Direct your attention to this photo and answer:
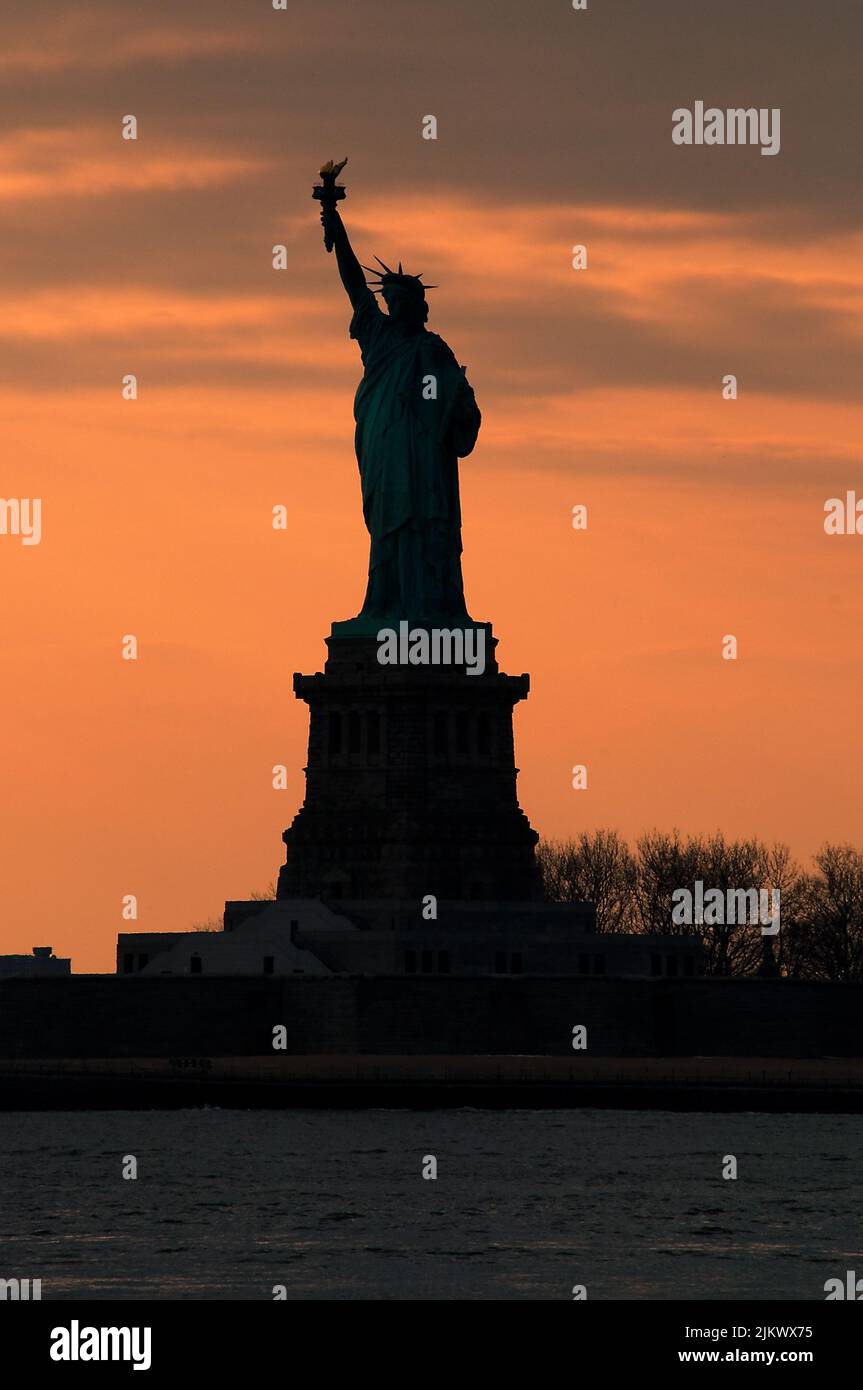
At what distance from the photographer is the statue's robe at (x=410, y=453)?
11462 centimetres

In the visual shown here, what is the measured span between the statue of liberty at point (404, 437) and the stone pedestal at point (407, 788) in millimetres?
1791

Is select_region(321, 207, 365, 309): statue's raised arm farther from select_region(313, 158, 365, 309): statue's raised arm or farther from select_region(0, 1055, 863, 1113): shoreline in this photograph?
select_region(0, 1055, 863, 1113): shoreline

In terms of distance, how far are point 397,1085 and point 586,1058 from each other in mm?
8723

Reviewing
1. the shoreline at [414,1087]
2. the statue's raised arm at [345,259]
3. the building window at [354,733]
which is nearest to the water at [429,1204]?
the shoreline at [414,1087]

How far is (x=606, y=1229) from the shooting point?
244ft

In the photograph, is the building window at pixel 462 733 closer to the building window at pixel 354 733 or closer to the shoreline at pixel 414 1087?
the building window at pixel 354 733

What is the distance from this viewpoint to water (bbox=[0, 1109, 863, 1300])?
65812 mm

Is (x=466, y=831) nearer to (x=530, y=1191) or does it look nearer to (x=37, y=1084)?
(x=37, y=1084)

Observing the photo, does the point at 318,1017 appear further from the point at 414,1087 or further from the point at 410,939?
the point at 414,1087

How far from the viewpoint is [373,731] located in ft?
377
